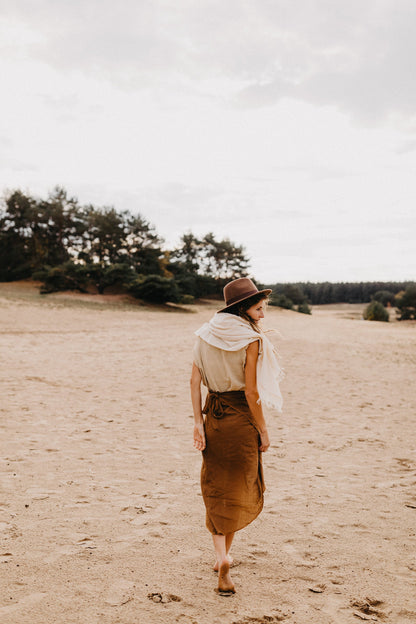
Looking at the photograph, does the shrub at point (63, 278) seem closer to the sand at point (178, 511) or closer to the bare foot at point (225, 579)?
the sand at point (178, 511)

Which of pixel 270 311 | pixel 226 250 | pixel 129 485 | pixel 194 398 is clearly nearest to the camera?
pixel 194 398

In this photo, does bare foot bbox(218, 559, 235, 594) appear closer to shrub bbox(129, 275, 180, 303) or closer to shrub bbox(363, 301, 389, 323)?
shrub bbox(129, 275, 180, 303)

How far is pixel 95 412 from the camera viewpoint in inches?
297

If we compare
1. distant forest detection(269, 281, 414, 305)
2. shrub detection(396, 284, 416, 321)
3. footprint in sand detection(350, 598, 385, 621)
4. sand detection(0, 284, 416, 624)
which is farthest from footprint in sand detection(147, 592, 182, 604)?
distant forest detection(269, 281, 414, 305)

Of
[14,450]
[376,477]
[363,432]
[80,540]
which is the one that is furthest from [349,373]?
[80,540]

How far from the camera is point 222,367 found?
9.54 ft

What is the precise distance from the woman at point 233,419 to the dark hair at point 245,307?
0.03 meters

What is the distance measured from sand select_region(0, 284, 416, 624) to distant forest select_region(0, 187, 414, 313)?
88.5 feet

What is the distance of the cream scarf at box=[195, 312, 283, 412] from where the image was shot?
9.30 ft

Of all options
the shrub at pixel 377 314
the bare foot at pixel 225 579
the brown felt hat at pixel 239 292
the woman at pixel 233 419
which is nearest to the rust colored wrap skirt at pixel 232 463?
the woman at pixel 233 419

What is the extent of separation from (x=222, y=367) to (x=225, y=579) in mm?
1324

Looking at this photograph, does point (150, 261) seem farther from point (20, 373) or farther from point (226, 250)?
point (20, 373)

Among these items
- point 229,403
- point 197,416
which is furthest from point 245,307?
point 197,416

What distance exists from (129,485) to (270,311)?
123ft
